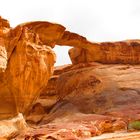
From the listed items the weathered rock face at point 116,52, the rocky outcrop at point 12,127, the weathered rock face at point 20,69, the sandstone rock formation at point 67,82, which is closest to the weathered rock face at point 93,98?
the sandstone rock formation at point 67,82

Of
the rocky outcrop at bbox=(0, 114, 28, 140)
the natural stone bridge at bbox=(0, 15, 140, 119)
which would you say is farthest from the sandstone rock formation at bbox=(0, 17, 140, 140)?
the rocky outcrop at bbox=(0, 114, 28, 140)

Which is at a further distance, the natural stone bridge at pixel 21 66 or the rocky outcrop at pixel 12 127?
the natural stone bridge at pixel 21 66

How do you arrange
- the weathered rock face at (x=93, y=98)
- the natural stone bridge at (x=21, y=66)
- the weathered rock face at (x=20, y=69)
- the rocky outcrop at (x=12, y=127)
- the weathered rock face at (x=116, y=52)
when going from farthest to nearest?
1. the weathered rock face at (x=116, y=52)
2. the weathered rock face at (x=93, y=98)
3. the weathered rock face at (x=20, y=69)
4. the natural stone bridge at (x=21, y=66)
5. the rocky outcrop at (x=12, y=127)

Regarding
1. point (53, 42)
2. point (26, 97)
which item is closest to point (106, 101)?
point (53, 42)

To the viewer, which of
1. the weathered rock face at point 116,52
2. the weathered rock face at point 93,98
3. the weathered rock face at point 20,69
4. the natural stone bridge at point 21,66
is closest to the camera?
the natural stone bridge at point 21,66

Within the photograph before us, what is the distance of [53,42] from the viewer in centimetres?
1922

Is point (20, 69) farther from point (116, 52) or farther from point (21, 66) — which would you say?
point (116, 52)

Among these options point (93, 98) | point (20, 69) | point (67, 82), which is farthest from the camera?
point (67, 82)

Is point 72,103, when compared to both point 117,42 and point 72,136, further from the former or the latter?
point 72,136

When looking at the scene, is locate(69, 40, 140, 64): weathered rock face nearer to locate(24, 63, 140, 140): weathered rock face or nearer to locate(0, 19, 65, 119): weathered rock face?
locate(24, 63, 140, 140): weathered rock face

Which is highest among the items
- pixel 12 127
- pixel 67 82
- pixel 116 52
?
pixel 116 52

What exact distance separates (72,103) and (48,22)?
16.5 feet

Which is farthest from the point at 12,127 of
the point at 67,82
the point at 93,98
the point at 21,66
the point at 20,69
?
the point at 67,82

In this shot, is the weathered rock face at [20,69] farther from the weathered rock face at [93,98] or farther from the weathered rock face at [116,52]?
the weathered rock face at [116,52]
